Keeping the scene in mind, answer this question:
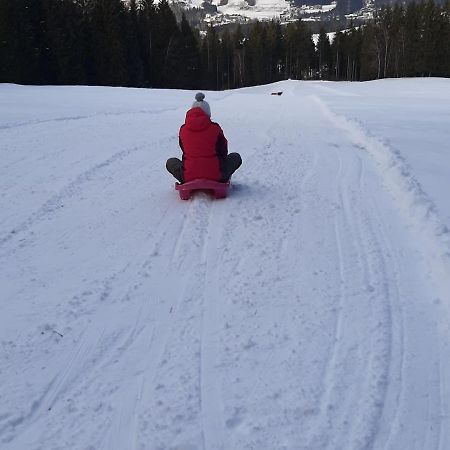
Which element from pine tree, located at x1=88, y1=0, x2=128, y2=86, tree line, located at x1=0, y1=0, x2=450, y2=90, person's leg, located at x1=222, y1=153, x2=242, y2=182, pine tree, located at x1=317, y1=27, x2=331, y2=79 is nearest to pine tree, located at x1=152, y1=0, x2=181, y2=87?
tree line, located at x1=0, y1=0, x2=450, y2=90

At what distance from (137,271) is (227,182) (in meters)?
2.38

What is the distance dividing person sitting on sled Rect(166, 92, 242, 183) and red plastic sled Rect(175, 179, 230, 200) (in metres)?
0.11

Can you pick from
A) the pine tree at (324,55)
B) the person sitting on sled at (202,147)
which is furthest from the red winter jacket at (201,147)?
the pine tree at (324,55)

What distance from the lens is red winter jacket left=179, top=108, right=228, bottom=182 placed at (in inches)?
239

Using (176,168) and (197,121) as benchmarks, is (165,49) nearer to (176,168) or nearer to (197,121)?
(176,168)

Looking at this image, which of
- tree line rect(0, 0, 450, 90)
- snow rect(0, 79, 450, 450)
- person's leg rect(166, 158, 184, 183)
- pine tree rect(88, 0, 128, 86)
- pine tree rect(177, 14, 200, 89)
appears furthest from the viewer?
pine tree rect(177, 14, 200, 89)

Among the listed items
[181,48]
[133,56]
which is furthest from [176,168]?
[181,48]

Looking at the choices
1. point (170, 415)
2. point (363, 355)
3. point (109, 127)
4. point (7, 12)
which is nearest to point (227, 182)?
point (363, 355)

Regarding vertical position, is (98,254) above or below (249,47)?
below

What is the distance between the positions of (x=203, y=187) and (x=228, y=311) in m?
2.78

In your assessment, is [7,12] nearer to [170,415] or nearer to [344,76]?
[170,415]

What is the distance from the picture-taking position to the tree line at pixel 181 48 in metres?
40.8

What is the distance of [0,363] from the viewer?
2.94 metres

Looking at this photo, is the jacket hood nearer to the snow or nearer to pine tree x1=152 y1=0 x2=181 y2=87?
the snow
